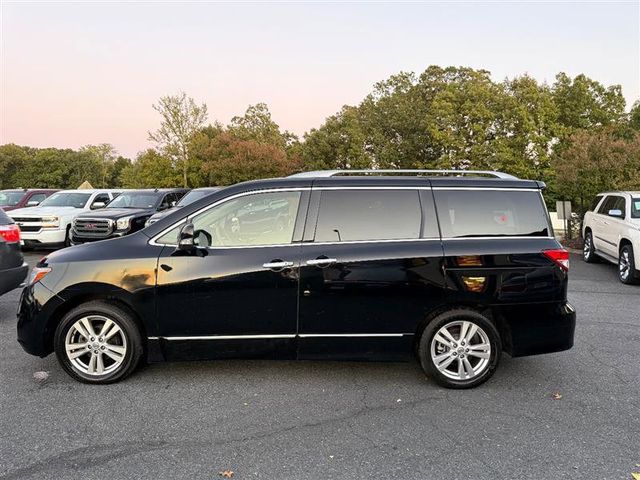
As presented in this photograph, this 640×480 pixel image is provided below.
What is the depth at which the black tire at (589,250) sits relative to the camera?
11484 mm

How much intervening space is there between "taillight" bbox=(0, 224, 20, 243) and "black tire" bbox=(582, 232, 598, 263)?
37.4 ft

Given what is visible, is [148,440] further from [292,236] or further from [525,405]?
[525,405]

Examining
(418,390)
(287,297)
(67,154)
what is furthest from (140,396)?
(67,154)

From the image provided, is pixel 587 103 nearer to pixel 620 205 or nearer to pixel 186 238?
pixel 620 205

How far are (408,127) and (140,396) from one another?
127 ft

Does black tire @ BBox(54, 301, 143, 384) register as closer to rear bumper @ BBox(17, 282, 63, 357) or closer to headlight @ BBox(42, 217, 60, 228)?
rear bumper @ BBox(17, 282, 63, 357)

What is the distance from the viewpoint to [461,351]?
421cm

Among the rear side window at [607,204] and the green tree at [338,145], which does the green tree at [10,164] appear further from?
the rear side window at [607,204]

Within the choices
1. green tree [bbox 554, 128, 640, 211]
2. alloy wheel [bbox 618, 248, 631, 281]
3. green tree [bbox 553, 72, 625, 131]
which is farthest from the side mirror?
green tree [bbox 553, 72, 625, 131]

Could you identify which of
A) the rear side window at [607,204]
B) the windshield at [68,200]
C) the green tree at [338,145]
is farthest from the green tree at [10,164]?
the rear side window at [607,204]

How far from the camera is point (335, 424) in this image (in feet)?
11.7

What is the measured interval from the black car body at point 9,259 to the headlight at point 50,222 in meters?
6.48

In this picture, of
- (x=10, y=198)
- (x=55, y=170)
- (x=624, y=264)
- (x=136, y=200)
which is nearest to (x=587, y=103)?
(x=624, y=264)

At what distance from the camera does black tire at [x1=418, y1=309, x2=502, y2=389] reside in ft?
13.8
